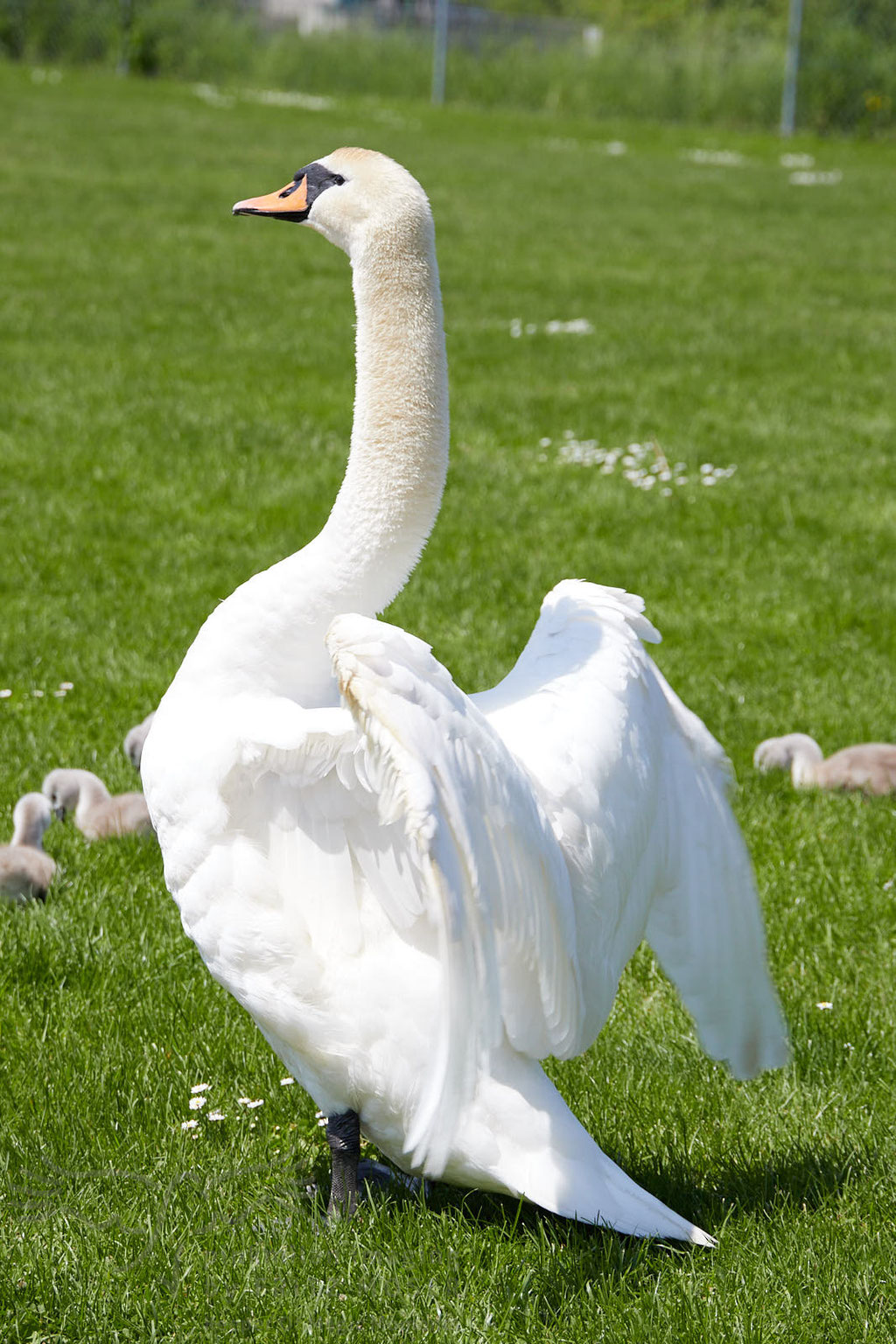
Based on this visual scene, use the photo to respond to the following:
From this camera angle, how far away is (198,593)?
243 inches

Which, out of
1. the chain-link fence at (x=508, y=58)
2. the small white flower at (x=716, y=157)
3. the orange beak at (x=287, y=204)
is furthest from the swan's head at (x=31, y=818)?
the chain-link fence at (x=508, y=58)

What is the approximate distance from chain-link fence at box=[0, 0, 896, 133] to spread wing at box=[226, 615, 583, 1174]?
2743 centimetres

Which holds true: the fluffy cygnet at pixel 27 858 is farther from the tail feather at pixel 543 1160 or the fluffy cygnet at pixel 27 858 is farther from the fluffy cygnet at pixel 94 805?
the tail feather at pixel 543 1160

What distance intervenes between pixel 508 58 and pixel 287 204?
2890 centimetres

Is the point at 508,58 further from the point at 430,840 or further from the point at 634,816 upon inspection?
the point at 430,840

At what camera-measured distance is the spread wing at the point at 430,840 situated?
6.92ft

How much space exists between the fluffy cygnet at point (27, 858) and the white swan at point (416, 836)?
1420mm

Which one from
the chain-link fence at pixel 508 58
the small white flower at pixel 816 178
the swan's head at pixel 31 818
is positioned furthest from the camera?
the chain-link fence at pixel 508 58

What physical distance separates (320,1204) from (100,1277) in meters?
0.46

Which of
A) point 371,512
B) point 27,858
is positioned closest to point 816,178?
point 27,858

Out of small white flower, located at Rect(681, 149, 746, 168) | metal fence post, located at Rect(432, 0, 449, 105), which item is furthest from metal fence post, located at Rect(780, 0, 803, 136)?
metal fence post, located at Rect(432, 0, 449, 105)

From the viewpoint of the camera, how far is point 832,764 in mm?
4770

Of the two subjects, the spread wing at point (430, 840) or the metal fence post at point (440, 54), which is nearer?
the spread wing at point (430, 840)

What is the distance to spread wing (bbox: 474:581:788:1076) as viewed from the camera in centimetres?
251
